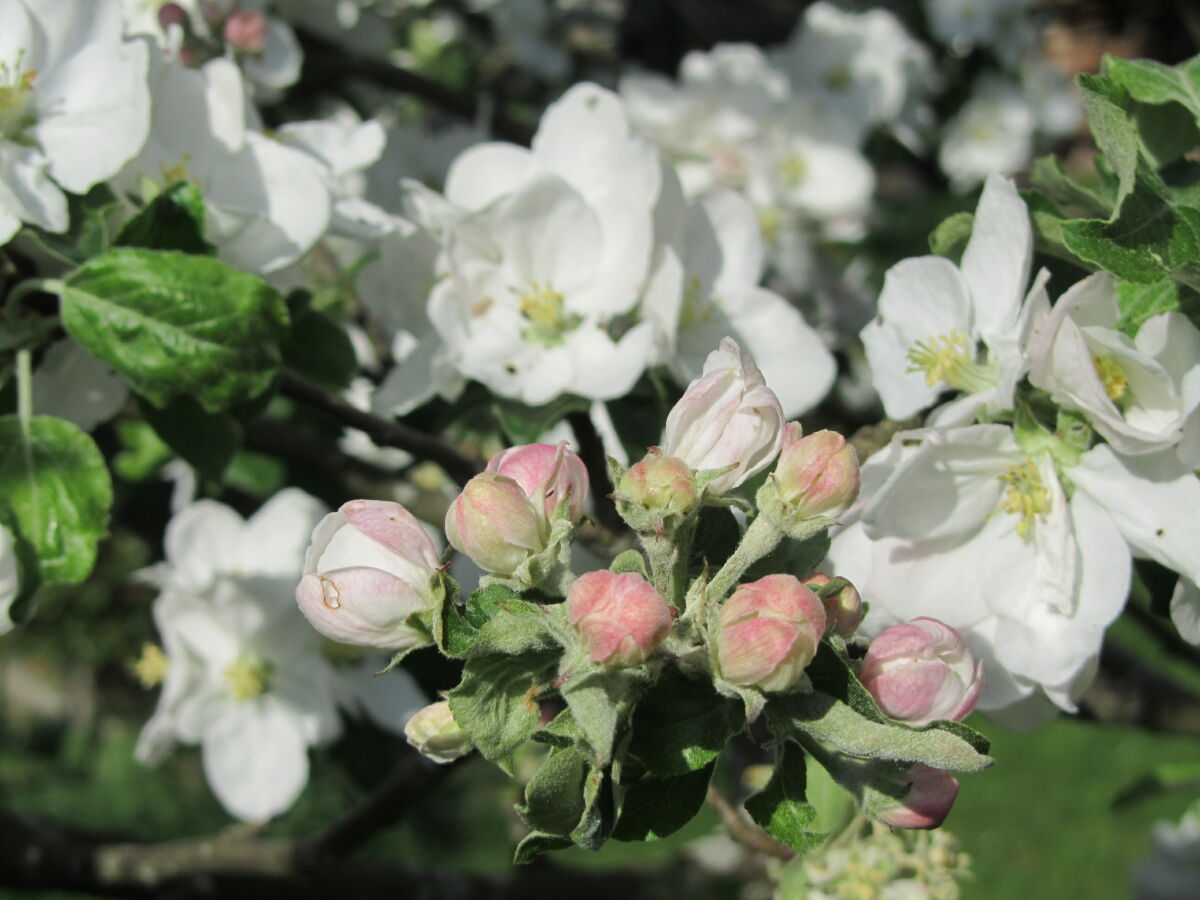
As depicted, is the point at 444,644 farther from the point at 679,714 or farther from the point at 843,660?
the point at 843,660

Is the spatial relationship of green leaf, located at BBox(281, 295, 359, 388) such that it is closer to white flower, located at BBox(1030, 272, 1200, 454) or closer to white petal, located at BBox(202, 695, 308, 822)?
white petal, located at BBox(202, 695, 308, 822)

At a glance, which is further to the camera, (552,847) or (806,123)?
(806,123)

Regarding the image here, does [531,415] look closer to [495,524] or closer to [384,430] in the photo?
[384,430]

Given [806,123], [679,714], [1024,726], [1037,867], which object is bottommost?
[1037,867]

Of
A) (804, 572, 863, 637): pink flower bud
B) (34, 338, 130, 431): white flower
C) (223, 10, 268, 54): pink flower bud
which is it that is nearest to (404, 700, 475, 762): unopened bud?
(804, 572, 863, 637): pink flower bud

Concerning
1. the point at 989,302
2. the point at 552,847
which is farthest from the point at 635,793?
the point at 989,302

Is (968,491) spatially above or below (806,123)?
above

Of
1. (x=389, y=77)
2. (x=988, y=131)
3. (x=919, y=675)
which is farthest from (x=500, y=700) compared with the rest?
(x=988, y=131)
